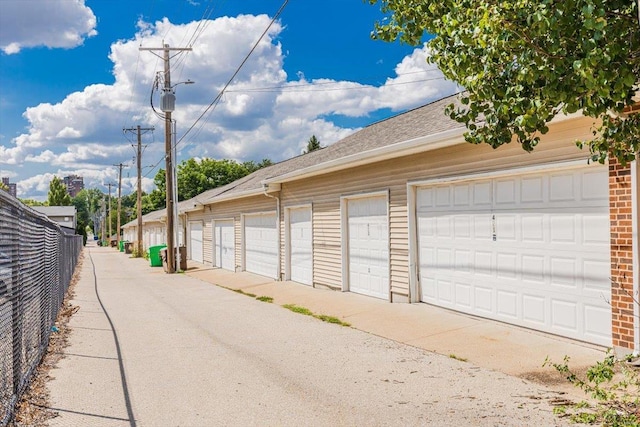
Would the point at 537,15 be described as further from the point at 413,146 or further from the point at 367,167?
the point at 367,167

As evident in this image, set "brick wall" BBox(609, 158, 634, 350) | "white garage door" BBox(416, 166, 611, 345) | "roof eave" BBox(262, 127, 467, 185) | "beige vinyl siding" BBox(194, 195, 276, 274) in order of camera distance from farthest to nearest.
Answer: "beige vinyl siding" BBox(194, 195, 276, 274)
"roof eave" BBox(262, 127, 467, 185)
"white garage door" BBox(416, 166, 611, 345)
"brick wall" BBox(609, 158, 634, 350)

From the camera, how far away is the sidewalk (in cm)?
661

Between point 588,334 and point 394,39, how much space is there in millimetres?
4523

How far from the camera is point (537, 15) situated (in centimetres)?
361

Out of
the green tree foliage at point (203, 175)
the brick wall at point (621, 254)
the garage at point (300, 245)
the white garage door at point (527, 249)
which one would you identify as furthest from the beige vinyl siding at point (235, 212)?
the green tree foliage at point (203, 175)

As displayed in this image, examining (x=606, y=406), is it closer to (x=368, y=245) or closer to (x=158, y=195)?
(x=368, y=245)

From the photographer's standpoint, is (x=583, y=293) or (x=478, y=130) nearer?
(x=478, y=130)

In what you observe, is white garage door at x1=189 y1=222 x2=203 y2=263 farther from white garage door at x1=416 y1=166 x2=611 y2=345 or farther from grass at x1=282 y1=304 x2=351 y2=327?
white garage door at x1=416 y1=166 x2=611 y2=345

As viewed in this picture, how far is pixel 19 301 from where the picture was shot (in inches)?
222

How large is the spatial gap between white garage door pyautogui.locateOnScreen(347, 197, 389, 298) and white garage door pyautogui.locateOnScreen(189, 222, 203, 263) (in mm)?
17016

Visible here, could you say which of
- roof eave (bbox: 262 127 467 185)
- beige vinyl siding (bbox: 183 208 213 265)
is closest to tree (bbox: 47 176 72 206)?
beige vinyl siding (bbox: 183 208 213 265)

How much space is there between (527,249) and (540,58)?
4710 millimetres

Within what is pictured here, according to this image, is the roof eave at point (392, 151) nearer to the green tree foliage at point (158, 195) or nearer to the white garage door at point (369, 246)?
the white garage door at point (369, 246)

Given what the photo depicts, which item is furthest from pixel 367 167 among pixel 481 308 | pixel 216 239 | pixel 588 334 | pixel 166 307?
pixel 216 239
